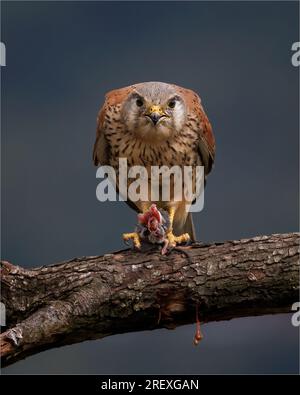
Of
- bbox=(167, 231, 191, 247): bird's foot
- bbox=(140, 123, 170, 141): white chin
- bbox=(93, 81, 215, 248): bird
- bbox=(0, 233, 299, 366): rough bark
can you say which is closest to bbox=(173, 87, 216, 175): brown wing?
bbox=(93, 81, 215, 248): bird

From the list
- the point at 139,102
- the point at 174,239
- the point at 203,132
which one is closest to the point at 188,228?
the point at 203,132

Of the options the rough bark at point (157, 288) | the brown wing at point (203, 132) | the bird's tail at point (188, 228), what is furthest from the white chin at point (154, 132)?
the rough bark at point (157, 288)

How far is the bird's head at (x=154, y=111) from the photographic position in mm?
4289

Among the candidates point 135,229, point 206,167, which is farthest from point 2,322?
point 206,167

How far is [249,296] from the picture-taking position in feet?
11.8

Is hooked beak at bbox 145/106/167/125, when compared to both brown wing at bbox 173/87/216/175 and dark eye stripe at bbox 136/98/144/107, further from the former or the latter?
brown wing at bbox 173/87/216/175

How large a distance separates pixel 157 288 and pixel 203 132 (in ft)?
4.29

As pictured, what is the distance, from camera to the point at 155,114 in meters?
4.26

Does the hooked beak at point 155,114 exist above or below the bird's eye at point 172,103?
below

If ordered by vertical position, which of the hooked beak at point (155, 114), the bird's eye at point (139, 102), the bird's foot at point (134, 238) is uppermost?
the bird's eye at point (139, 102)

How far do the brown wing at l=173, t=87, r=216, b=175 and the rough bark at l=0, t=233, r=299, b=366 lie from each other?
3.27 ft

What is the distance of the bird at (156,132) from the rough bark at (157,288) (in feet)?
1.32

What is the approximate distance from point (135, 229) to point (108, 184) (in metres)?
0.67

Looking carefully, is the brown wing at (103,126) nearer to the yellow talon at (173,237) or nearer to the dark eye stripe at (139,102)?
the dark eye stripe at (139,102)
